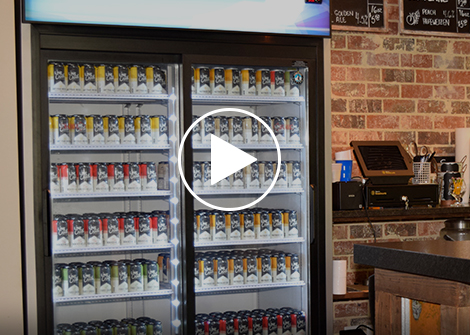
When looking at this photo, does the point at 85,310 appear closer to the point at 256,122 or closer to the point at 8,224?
the point at 8,224

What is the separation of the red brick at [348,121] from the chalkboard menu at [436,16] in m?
0.79

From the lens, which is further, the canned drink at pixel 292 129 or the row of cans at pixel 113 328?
the canned drink at pixel 292 129

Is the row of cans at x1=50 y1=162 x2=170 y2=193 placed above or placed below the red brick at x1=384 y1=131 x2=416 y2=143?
below

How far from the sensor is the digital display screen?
3100mm

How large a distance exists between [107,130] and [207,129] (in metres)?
0.58

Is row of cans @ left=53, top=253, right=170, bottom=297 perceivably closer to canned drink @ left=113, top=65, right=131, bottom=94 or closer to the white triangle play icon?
the white triangle play icon

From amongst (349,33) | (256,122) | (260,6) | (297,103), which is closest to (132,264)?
(256,122)

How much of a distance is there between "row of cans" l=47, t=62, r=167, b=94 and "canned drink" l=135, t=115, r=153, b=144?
6.4 inches

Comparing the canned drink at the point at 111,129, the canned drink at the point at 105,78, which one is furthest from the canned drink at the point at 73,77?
the canned drink at the point at 111,129

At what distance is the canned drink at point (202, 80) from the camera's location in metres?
3.52

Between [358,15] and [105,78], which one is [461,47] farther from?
[105,78]

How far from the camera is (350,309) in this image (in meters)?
4.44

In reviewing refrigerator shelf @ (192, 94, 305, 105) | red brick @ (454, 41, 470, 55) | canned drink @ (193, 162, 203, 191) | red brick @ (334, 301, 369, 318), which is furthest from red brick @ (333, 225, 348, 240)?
red brick @ (454, 41, 470, 55)

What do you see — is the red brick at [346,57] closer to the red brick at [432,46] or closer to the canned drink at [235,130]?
the red brick at [432,46]
